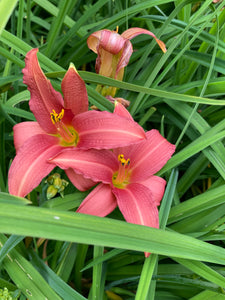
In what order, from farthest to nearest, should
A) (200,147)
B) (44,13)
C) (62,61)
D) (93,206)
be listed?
(44,13), (62,61), (200,147), (93,206)

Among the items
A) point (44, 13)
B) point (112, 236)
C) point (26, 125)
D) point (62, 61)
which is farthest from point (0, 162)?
point (44, 13)

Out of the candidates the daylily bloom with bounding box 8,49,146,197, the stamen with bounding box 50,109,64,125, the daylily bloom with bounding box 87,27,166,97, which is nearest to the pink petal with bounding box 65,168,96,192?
the daylily bloom with bounding box 8,49,146,197

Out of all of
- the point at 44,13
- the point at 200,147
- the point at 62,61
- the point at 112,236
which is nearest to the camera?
the point at 112,236

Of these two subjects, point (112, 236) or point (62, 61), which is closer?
point (112, 236)

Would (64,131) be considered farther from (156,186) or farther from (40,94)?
(156,186)

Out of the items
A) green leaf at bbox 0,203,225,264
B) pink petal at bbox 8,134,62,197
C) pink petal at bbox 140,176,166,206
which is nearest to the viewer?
green leaf at bbox 0,203,225,264

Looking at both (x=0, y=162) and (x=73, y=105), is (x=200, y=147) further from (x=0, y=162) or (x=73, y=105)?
(x=0, y=162)

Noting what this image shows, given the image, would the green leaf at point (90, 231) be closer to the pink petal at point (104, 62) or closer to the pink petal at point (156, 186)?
the pink petal at point (156, 186)

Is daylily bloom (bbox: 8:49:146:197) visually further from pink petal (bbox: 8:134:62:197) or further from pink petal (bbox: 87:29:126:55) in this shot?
pink petal (bbox: 87:29:126:55)
